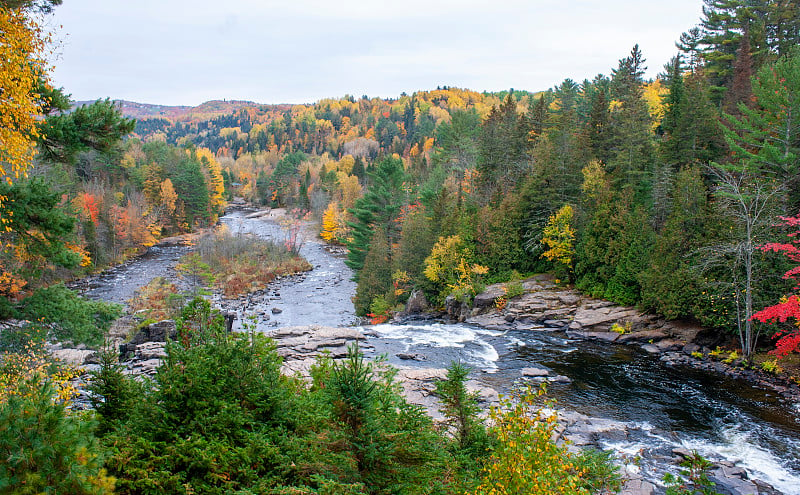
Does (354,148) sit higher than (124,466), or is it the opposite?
(354,148)

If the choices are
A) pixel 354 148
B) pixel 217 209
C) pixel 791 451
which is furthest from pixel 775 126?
pixel 354 148

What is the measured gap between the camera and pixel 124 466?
5.08 m

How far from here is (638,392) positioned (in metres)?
19.0

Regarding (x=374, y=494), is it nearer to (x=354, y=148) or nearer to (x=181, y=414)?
(x=181, y=414)

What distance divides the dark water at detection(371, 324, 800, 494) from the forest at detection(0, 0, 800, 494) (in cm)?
316

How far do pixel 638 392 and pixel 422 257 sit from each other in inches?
917

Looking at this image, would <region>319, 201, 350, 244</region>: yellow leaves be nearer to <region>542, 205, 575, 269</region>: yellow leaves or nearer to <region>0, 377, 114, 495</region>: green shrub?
<region>542, 205, 575, 269</region>: yellow leaves

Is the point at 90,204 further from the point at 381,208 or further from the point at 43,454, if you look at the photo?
the point at 43,454

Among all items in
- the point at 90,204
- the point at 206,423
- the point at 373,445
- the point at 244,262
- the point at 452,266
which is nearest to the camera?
the point at 373,445

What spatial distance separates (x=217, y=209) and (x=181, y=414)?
322ft

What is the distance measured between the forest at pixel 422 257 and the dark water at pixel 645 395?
10.4ft

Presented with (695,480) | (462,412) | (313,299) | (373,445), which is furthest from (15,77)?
(313,299)

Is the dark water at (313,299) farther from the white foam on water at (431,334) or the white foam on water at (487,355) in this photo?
the white foam on water at (487,355)

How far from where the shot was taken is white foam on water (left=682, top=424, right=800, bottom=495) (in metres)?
12.1
